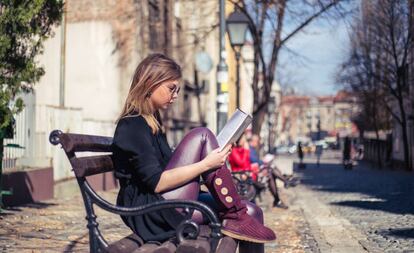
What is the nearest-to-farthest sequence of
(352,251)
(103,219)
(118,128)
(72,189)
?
(118,128) < (352,251) < (103,219) < (72,189)

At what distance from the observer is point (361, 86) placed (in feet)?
146

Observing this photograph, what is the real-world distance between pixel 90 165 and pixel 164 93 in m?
0.53

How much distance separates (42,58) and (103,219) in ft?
34.5

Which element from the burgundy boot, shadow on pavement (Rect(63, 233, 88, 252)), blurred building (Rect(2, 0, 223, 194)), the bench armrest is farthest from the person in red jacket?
the bench armrest

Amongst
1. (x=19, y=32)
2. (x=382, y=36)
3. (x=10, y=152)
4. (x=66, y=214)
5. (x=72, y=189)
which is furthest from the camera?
(x=382, y=36)

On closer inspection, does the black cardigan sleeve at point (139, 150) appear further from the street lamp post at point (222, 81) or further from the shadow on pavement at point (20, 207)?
the street lamp post at point (222, 81)

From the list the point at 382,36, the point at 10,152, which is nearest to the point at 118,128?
the point at 10,152

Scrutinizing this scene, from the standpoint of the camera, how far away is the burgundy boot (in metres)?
3.50

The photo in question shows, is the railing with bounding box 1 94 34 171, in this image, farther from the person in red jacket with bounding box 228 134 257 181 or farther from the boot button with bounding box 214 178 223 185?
the boot button with bounding box 214 178 223 185

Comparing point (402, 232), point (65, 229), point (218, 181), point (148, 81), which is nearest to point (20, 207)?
point (65, 229)

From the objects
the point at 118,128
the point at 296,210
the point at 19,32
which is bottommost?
the point at 296,210

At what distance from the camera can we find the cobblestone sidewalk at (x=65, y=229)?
760 cm

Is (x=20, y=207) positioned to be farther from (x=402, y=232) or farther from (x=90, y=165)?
(x=90, y=165)

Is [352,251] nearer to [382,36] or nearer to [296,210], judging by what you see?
[296,210]
